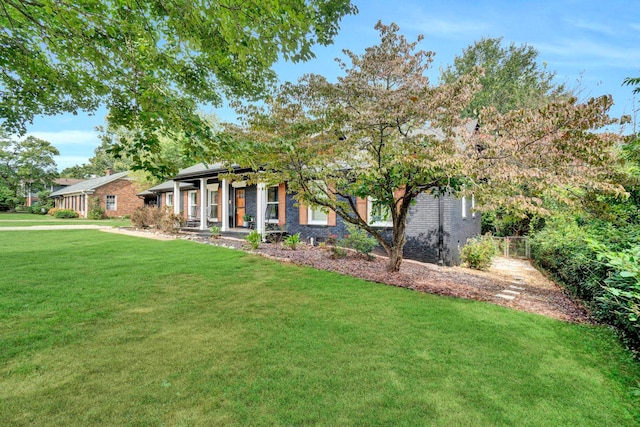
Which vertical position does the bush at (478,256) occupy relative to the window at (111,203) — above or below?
below

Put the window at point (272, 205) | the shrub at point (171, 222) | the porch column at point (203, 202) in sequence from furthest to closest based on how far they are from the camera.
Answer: the porch column at point (203, 202), the shrub at point (171, 222), the window at point (272, 205)

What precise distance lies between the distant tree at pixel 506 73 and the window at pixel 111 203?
37.2 meters

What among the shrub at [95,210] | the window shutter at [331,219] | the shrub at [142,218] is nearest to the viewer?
the window shutter at [331,219]

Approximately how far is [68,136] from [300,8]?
165 ft

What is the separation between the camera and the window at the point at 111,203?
3541 centimetres

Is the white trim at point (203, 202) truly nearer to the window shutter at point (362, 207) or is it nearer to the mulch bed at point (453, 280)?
the mulch bed at point (453, 280)

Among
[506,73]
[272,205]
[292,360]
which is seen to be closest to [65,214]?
[272,205]

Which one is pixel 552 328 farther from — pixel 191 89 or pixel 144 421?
pixel 191 89

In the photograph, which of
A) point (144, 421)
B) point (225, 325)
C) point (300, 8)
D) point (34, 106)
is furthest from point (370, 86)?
point (34, 106)

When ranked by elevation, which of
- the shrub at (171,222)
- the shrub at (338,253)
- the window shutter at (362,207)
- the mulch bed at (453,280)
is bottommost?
the mulch bed at (453,280)

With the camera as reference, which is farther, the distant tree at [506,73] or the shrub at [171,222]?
the distant tree at [506,73]

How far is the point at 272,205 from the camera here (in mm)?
15000

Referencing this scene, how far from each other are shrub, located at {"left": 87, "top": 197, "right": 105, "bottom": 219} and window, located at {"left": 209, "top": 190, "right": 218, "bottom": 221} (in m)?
22.8

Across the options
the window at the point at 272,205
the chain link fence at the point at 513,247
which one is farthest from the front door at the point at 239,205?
the chain link fence at the point at 513,247
